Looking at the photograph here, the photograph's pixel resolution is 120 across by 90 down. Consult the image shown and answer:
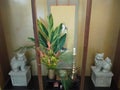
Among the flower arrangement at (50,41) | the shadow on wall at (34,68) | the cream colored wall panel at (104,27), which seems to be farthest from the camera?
the shadow on wall at (34,68)

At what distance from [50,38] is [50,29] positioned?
3.7 inches

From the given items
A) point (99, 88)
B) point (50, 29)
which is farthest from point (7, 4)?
point (99, 88)

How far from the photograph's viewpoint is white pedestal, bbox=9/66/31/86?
57.8 inches

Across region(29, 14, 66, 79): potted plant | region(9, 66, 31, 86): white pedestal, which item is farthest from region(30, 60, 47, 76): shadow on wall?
region(29, 14, 66, 79): potted plant

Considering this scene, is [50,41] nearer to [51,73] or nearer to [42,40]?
[42,40]

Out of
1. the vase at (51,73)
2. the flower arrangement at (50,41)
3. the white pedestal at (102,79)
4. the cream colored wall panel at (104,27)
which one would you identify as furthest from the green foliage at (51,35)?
the white pedestal at (102,79)

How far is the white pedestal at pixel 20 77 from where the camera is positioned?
1.47 m

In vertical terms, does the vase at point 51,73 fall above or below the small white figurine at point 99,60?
below

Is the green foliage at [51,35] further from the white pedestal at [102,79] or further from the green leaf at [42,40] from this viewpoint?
the white pedestal at [102,79]

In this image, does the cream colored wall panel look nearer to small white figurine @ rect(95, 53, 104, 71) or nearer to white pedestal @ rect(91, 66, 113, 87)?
small white figurine @ rect(95, 53, 104, 71)

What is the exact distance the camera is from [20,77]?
4.92 ft

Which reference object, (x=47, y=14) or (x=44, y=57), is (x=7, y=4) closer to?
(x=47, y=14)

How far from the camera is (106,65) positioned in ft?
4.67

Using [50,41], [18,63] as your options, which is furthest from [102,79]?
[18,63]
